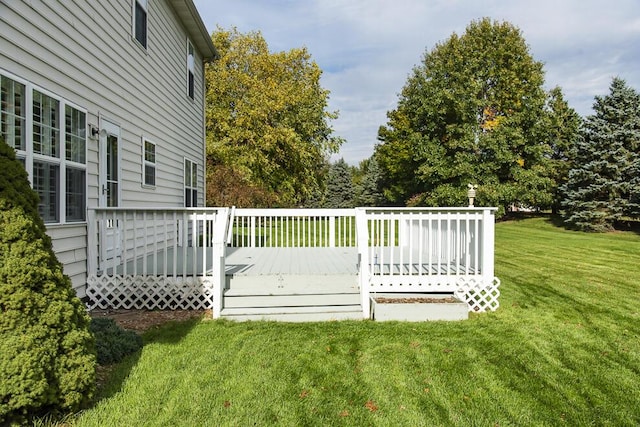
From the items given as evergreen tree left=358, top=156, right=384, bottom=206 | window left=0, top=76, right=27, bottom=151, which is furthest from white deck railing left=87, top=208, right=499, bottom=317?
evergreen tree left=358, top=156, right=384, bottom=206

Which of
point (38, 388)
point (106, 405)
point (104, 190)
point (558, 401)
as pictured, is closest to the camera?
point (38, 388)

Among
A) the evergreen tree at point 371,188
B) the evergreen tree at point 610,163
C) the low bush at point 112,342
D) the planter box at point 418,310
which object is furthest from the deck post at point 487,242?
the evergreen tree at point 371,188

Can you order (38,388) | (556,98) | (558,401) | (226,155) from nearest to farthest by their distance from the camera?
(38,388) < (558,401) < (226,155) < (556,98)

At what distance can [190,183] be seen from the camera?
10.7m

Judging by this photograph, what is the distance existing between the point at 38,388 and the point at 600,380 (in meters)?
3.94

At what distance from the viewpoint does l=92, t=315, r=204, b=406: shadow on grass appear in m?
2.89

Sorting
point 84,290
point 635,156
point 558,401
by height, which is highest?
point 635,156

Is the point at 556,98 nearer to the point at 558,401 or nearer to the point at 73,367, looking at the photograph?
the point at 558,401

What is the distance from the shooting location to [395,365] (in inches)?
138

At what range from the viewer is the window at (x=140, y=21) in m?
6.78

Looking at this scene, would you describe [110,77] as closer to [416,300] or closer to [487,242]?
[416,300]

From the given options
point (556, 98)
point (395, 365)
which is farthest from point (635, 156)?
point (395, 365)

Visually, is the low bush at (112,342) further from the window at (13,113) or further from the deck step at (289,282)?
the window at (13,113)

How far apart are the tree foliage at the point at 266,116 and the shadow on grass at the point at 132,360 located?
14194mm
